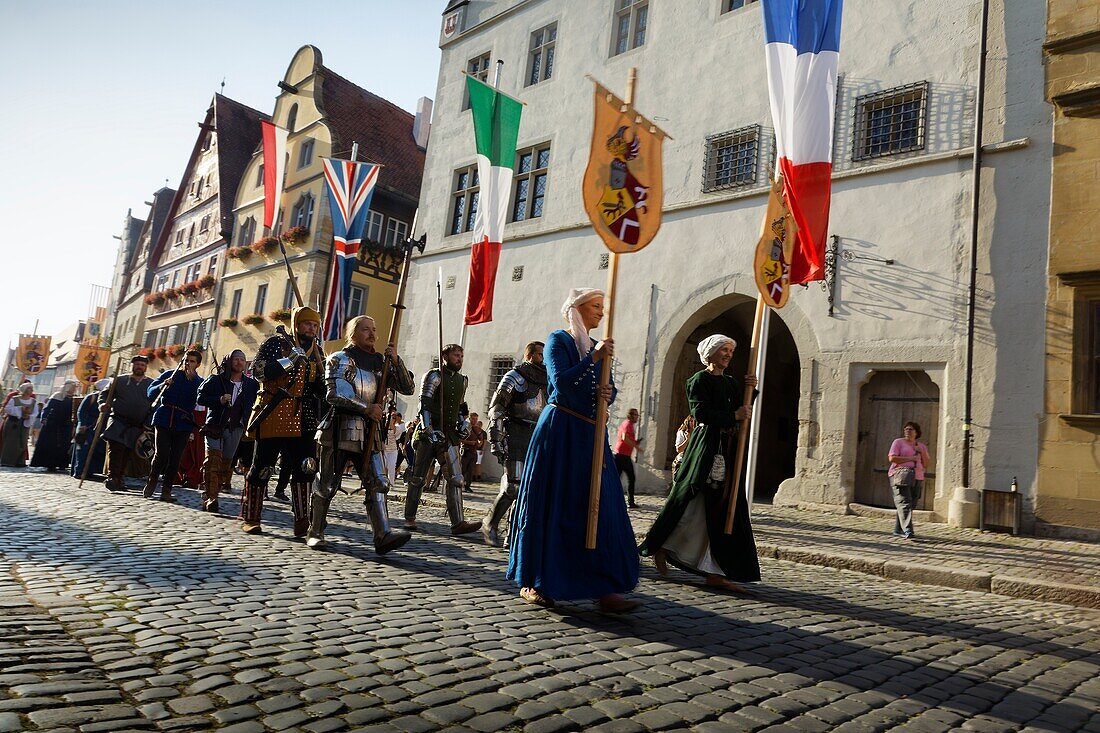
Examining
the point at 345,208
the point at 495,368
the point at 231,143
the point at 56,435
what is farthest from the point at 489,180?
the point at 231,143

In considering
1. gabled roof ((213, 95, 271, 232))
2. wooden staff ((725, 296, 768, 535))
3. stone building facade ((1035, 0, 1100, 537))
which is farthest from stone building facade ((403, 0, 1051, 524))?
gabled roof ((213, 95, 271, 232))

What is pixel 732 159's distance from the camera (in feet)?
48.1

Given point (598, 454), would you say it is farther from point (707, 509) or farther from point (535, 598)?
point (707, 509)

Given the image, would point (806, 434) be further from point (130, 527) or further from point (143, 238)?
point (143, 238)

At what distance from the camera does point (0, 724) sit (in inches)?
88.0

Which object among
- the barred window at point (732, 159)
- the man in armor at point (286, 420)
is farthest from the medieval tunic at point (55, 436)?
the barred window at point (732, 159)

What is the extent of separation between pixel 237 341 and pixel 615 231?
86.9 feet

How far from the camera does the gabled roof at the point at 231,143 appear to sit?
109 ft

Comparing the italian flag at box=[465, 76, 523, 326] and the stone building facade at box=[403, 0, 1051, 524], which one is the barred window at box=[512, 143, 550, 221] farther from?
the italian flag at box=[465, 76, 523, 326]

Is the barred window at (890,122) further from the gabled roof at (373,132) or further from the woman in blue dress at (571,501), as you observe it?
the gabled roof at (373,132)

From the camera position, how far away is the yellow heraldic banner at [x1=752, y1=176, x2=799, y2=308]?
22.9ft

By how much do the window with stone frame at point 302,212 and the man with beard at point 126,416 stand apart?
55.5 ft

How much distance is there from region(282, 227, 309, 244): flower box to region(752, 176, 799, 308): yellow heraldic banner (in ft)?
72.3

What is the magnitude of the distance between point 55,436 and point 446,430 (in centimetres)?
1029
